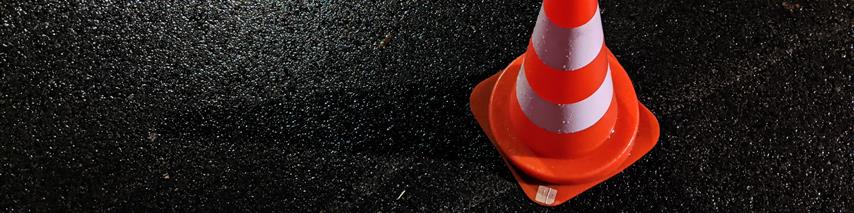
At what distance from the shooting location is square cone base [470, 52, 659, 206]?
2.55 meters

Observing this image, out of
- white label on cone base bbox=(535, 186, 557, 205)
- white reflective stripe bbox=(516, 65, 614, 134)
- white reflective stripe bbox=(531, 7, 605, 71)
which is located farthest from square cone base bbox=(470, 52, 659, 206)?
white reflective stripe bbox=(531, 7, 605, 71)

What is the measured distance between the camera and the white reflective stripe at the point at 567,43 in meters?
2.06

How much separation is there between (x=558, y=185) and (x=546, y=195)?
5 cm

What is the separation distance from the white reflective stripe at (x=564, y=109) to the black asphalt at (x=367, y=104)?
0.91ft

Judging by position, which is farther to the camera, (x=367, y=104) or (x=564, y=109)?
(x=367, y=104)

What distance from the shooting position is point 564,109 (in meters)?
2.29

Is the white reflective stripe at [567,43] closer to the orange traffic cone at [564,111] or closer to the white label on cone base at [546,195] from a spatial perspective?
the orange traffic cone at [564,111]

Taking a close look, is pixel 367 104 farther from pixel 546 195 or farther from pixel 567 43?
pixel 567 43

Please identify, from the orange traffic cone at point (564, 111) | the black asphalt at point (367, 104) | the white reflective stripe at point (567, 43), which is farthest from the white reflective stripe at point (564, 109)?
the black asphalt at point (367, 104)

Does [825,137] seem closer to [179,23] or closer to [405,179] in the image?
[405,179]

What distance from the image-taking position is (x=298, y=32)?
2934 millimetres

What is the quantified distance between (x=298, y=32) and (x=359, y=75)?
285 mm

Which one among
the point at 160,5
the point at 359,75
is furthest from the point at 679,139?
the point at 160,5

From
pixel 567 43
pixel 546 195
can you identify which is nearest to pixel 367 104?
pixel 546 195
